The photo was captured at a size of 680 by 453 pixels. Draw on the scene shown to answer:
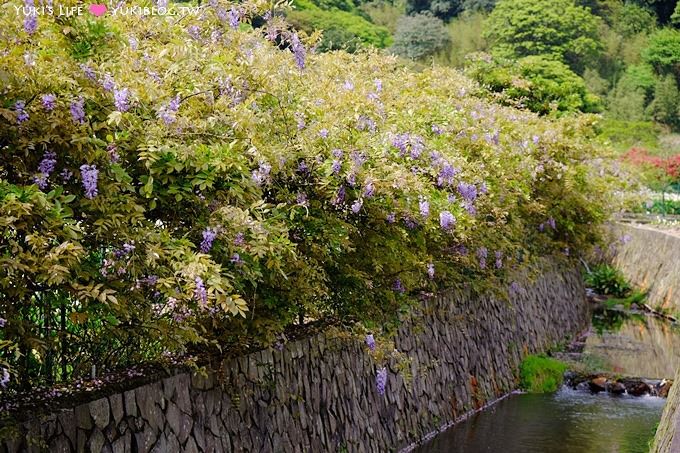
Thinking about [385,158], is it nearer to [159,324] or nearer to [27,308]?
[159,324]

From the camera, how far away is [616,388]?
13.2 m

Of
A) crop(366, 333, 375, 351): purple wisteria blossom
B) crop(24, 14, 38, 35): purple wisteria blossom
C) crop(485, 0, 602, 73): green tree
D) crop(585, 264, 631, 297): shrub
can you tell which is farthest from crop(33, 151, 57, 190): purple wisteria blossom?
crop(485, 0, 602, 73): green tree

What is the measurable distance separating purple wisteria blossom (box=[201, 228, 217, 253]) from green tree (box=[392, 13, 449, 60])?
170 feet

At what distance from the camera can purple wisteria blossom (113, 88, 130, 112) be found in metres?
4.99

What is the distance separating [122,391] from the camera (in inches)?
218

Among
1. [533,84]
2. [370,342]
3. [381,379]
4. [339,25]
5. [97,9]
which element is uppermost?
[339,25]

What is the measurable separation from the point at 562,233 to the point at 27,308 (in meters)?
15.2

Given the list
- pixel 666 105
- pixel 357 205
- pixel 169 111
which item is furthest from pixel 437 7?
pixel 169 111

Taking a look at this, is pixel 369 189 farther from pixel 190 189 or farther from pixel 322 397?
pixel 190 189

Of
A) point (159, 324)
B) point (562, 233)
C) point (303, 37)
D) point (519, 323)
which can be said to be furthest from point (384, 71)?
point (562, 233)

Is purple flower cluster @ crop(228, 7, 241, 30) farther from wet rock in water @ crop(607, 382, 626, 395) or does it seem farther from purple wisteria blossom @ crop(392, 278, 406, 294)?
wet rock in water @ crop(607, 382, 626, 395)

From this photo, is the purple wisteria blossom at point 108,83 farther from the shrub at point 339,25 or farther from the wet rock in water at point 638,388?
the shrub at point 339,25

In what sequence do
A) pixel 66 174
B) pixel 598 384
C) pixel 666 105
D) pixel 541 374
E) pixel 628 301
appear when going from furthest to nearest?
pixel 666 105 → pixel 628 301 → pixel 541 374 → pixel 598 384 → pixel 66 174

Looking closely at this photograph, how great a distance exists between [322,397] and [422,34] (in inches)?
2044
